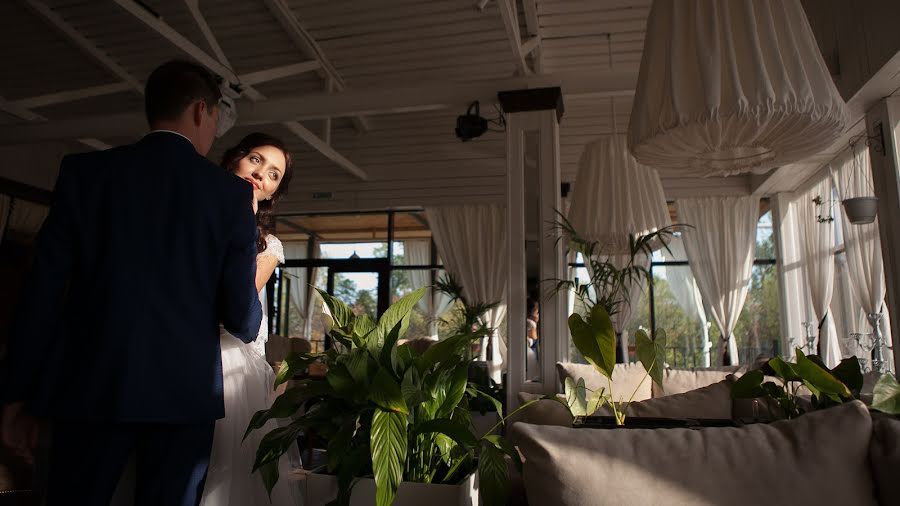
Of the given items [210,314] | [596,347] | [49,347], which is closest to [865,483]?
[596,347]

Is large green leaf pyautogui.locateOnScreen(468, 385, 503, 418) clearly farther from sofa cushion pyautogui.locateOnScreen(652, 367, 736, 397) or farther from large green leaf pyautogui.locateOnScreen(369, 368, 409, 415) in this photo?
sofa cushion pyautogui.locateOnScreen(652, 367, 736, 397)

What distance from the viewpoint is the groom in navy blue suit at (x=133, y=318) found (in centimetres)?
122

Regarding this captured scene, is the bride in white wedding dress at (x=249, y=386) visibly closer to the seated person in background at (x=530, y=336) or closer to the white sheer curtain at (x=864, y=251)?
the seated person in background at (x=530, y=336)

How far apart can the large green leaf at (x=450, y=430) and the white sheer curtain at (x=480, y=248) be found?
8755 mm

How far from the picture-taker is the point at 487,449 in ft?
3.61

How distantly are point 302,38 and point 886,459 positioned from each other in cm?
763

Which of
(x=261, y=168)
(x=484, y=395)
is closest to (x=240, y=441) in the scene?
(x=484, y=395)

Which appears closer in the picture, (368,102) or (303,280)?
(368,102)

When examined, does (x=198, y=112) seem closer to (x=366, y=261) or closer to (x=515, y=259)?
(x=515, y=259)

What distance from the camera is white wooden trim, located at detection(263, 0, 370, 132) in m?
7.00

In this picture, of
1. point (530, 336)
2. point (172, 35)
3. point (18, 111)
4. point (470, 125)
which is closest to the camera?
point (530, 336)

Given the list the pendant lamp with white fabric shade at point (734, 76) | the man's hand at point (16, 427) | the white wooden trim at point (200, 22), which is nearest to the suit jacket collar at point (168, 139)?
the man's hand at point (16, 427)

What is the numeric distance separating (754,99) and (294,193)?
29.5ft

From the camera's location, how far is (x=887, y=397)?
1143mm
